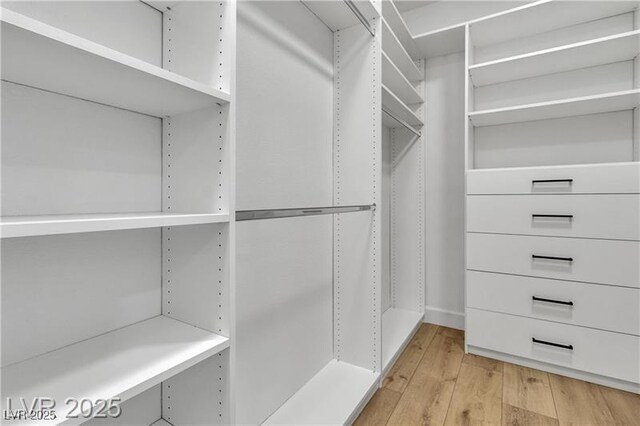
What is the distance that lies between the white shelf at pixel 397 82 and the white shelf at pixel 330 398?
1569 mm

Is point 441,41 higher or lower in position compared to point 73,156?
higher

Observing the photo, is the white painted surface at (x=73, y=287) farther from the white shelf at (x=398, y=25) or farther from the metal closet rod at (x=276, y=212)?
the white shelf at (x=398, y=25)

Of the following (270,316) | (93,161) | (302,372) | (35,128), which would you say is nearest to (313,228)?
(270,316)

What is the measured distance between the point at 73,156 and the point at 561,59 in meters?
2.33

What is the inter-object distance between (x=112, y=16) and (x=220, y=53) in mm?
270

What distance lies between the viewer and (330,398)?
1361 millimetres

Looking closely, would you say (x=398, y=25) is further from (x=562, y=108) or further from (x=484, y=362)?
(x=484, y=362)

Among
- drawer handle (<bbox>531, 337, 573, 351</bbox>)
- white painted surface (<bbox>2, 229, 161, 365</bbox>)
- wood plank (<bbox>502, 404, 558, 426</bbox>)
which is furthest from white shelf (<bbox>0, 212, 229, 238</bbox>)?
drawer handle (<bbox>531, 337, 573, 351</bbox>)

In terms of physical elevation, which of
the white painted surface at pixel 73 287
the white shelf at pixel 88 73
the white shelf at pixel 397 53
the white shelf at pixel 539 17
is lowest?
the white painted surface at pixel 73 287

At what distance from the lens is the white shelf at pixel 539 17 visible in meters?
1.73

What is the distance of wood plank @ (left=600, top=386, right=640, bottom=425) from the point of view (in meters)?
1.35

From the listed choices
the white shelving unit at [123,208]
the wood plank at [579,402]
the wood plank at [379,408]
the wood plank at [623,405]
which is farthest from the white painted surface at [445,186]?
the white shelving unit at [123,208]

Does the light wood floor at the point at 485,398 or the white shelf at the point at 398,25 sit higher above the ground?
the white shelf at the point at 398,25

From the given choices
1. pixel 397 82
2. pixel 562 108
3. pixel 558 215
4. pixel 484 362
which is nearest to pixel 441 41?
pixel 397 82
